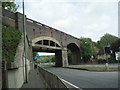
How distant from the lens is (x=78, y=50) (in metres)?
75.1

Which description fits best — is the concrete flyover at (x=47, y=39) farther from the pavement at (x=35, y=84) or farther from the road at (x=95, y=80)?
the road at (x=95, y=80)

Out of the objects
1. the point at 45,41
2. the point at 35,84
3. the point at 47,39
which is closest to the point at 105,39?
the point at 45,41

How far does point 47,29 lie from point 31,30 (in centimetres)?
690

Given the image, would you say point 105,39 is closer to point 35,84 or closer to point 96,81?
point 96,81

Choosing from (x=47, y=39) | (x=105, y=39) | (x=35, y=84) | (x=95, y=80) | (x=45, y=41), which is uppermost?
(x=105, y=39)

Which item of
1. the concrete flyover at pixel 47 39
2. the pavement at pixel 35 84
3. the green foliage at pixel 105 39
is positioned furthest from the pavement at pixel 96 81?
the green foliage at pixel 105 39

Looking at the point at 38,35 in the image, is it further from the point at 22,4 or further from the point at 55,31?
the point at 22,4

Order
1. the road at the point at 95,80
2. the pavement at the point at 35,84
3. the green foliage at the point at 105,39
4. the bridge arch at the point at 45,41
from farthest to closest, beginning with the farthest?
the green foliage at the point at 105,39, the bridge arch at the point at 45,41, the pavement at the point at 35,84, the road at the point at 95,80

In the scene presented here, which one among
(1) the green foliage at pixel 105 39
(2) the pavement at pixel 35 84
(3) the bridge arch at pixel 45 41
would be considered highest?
(1) the green foliage at pixel 105 39

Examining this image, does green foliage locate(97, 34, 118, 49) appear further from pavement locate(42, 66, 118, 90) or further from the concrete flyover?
pavement locate(42, 66, 118, 90)

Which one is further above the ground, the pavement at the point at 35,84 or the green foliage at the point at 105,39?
the green foliage at the point at 105,39

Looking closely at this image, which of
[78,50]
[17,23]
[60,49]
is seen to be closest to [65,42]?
[60,49]

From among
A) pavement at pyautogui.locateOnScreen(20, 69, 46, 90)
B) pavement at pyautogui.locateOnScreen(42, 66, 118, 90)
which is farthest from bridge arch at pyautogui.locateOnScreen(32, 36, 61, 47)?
pavement at pyautogui.locateOnScreen(20, 69, 46, 90)

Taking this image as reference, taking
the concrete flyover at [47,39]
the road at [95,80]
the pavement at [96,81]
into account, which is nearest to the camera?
the pavement at [96,81]
